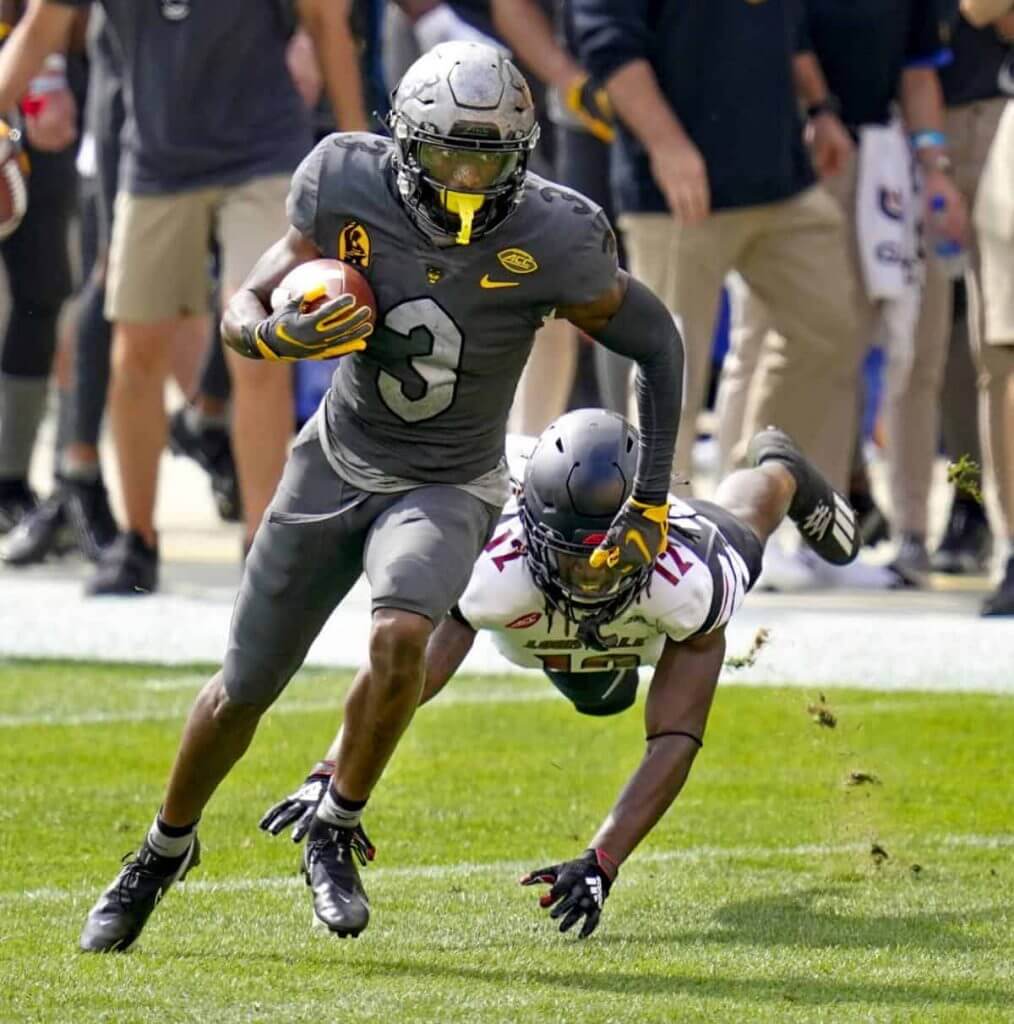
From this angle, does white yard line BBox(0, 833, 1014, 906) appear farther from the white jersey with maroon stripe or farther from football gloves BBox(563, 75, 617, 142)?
football gloves BBox(563, 75, 617, 142)

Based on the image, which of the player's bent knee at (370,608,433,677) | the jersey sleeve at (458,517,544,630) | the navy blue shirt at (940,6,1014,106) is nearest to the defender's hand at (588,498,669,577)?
the jersey sleeve at (458,517,544,630)

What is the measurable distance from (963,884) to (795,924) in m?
0.48

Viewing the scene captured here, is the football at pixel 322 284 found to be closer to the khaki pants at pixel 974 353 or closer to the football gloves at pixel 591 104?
the football gloves at pixel 591 104

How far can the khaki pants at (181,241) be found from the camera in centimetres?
850

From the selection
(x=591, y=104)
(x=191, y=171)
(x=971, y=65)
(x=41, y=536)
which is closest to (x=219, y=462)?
(x=41, y=536)

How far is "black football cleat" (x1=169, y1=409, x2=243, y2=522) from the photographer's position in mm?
11094

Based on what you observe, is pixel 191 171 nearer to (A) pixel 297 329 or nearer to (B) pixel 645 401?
(B) pixel 645 401

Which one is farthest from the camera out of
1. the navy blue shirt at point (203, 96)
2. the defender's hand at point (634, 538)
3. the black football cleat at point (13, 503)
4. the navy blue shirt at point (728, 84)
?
the black football cleat at point (13, 503)

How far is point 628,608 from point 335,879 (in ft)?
3.23

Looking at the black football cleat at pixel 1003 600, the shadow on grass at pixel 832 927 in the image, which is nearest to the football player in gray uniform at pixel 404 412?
the shadow on grass at pixel 832 927

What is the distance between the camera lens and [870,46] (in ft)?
30.3

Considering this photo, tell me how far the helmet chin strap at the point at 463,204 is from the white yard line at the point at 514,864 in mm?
1430

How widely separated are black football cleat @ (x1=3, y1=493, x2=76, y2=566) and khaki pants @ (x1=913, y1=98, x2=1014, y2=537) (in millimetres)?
3180

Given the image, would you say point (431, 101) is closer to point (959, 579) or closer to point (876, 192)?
point (876, 192)
